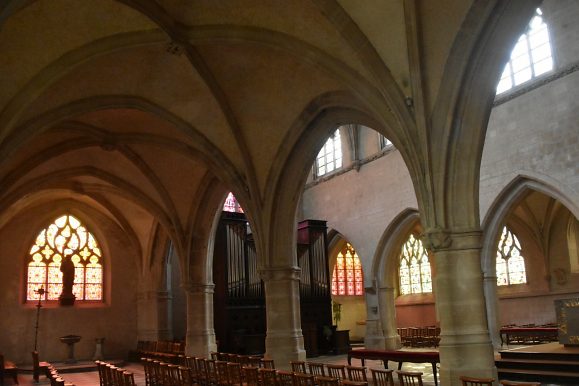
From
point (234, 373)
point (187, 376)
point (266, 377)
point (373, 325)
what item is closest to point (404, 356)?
point (234, 373)

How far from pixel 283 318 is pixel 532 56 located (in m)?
10.8

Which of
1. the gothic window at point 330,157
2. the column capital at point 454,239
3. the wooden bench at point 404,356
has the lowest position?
the wooden bench at point 404,356

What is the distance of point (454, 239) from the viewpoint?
8.84 meters

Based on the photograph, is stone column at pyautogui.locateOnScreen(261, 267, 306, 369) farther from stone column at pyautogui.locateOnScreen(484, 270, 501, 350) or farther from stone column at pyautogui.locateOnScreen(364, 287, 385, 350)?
stone column at pyautogui.locateOnScreen(364, 287, 385, 350)

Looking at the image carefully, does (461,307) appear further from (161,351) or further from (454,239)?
(161,351)

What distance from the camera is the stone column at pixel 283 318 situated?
13.6m

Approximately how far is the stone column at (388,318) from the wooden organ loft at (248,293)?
7.98ft

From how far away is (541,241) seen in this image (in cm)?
2184

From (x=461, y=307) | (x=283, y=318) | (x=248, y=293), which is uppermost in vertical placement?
(x=248, y=293)

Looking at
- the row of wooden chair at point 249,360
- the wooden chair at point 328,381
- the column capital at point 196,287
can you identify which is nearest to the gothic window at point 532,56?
the row of wooden chair at point 249,360

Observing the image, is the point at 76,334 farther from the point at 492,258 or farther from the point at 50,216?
the point at 492,258

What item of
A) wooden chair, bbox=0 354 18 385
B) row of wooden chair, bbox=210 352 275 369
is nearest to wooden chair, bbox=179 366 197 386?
row of wooden chair, bbox=210 352 275 369

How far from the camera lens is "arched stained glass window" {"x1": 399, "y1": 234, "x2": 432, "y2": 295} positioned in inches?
1040

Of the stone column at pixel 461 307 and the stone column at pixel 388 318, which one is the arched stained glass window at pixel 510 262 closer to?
the stone column at pixel 388 318
